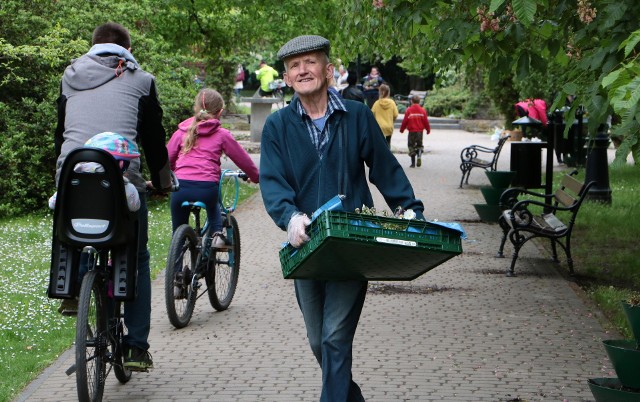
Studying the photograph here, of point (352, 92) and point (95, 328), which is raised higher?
point (95, 328)

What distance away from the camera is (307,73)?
16.4ft

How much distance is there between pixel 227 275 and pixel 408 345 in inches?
76.3

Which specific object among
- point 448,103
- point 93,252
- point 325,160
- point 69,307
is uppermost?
point 325,160

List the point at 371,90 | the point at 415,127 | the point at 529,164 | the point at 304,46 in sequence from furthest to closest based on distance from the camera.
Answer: the point at 371,90
the point at 415,127
the point at 529,164
the point at 304,46

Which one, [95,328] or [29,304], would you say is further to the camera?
[29,304]

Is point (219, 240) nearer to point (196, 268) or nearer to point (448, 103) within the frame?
point (196, 268)

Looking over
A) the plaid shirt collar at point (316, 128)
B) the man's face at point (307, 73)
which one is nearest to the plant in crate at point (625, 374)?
the plaid shirt collar at point (316, 128)

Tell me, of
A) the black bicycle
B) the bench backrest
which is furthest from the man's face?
the bench backrest

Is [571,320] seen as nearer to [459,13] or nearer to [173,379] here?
[459,13]

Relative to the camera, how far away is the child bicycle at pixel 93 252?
559cm

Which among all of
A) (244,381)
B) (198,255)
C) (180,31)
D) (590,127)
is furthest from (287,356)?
(180,31)

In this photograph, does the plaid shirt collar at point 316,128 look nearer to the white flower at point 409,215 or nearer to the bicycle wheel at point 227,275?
the white flower at point 409,215

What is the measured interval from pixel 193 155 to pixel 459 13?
244cm

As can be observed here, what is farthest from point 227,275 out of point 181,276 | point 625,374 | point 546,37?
point 625,374
